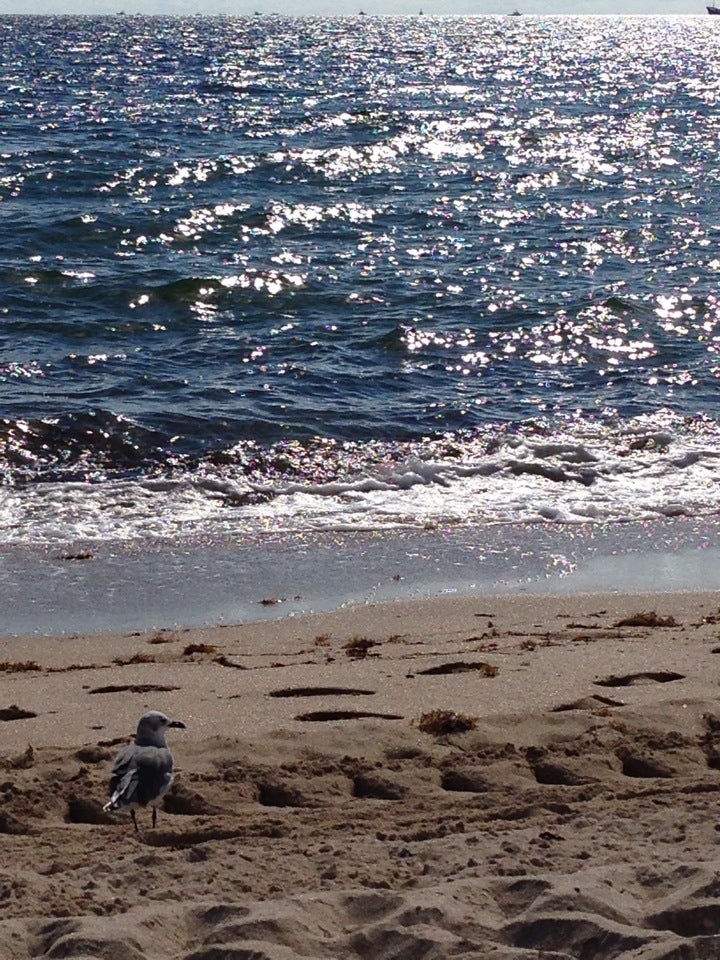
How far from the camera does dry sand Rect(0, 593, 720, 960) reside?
3.66 meters

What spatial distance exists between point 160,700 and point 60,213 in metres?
19.0

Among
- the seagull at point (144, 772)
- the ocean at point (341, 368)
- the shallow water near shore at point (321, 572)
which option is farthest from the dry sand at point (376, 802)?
the ocean at point (341, 368)

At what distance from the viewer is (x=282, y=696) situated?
5.96 metres

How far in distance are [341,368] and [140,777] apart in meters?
10.7

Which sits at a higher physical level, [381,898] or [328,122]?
[328,122]

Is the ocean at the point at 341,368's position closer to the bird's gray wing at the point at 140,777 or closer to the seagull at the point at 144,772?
the seagull at the point at 144,772

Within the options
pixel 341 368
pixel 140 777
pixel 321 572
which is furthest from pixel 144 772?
pixel 341 368

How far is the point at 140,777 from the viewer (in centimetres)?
434

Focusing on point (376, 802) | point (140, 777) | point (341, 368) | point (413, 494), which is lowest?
point (376, 802)

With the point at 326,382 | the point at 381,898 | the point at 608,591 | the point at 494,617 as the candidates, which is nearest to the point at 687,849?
the point at 381,898

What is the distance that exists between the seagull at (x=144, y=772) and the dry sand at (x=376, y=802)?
0.58ft

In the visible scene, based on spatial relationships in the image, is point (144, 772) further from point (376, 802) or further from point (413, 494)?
point (413, 494)

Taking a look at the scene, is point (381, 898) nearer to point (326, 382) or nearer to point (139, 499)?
point (139, 499)

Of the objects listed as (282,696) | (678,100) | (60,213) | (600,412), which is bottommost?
(282,696)
